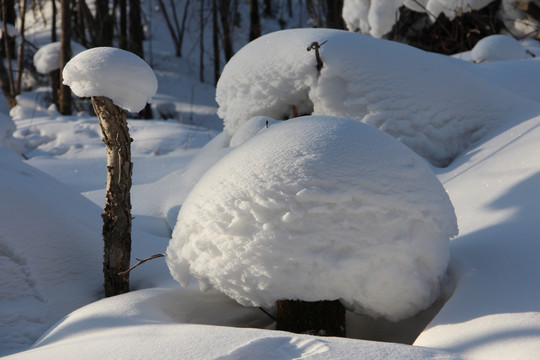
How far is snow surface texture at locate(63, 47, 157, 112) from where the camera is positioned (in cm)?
217

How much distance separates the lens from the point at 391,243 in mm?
1905

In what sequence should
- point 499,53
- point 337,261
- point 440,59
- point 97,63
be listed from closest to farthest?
1. point 337,261
2. point 97,63
3. point 440,59
4. point 499,53

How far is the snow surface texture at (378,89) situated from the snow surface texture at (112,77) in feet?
5.47

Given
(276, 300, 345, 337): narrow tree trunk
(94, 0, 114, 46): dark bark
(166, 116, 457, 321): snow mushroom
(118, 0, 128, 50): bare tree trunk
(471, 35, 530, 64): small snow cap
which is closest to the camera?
(166, 116, 457, 321): snow mushroom

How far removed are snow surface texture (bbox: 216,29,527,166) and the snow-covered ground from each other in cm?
2

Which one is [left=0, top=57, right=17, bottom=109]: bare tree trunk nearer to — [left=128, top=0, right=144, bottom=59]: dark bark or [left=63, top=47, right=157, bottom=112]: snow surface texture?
[left=128, top=0, right=144, bottom=59]: dark bark

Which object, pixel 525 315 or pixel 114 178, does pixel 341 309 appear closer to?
pixel 525 315

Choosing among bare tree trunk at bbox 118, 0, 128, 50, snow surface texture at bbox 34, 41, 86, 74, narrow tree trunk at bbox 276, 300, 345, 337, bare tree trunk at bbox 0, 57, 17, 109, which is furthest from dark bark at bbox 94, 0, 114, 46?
narrow tree trunk at bbox 276, 300, 345, 337

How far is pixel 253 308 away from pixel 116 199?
693 mm

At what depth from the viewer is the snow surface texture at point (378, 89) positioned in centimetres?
373

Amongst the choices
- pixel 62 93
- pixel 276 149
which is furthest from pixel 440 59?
pixel 62 93

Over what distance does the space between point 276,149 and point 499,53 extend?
3.98 m

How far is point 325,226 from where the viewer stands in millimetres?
1873

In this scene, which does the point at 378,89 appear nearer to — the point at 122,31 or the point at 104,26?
the point at 122,31
